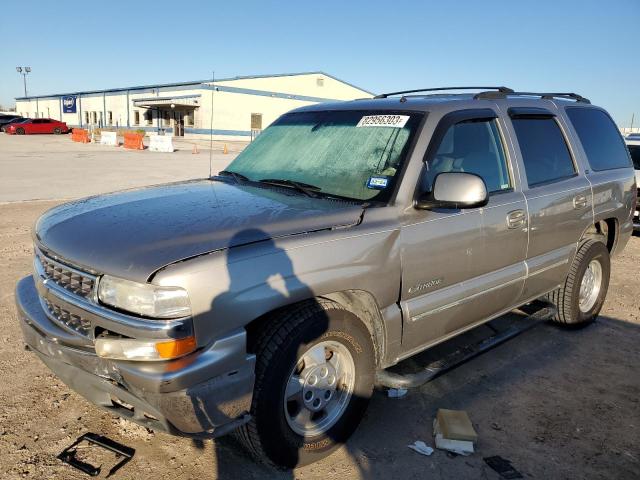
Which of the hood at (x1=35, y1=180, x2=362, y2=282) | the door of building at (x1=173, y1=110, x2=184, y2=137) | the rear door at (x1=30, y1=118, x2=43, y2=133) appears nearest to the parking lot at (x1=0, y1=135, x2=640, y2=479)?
the hood at (x1=35, y1=180, x2=362, y2=282)

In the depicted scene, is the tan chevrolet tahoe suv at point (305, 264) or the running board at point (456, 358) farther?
the running board at point (456, 358)

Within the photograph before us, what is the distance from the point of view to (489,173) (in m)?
3.58

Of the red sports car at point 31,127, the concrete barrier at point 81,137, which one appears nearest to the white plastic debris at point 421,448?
the concrete barrier at point 81,137

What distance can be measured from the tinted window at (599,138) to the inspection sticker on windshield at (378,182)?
2403mm

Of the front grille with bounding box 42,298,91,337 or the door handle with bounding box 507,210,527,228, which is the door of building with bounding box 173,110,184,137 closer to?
the door handle with bounding box 507,210,527,228

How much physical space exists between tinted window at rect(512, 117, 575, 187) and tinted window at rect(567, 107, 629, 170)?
1.23 feet

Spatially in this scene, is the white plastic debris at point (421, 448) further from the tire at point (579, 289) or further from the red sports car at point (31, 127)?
the red sports car at point (31, 127)

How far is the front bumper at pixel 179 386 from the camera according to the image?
2139 millimetres

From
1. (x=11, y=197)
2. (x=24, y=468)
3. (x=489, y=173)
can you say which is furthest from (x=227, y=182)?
(x=11, y=197)

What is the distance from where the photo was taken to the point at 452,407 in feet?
11.2

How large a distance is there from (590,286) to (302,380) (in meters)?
3.55

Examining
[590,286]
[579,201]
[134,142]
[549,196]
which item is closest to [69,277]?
[549,196]

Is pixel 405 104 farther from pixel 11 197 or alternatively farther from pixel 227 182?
pixel 11 197

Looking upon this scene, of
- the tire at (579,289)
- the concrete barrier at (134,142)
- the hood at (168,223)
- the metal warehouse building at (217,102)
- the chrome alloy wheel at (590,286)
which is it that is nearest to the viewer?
the hood at (168,223)
